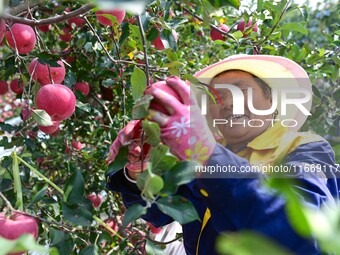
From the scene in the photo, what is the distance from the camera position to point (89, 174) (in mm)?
1891

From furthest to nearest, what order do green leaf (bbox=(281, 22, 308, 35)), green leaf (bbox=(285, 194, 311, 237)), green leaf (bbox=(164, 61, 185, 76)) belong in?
1. green leaf (bbox=(281, 22, 308, 35))
2. green leaf (bbox=(164, 61, 185, 76))
3. green leaf (bbox=(285, 194, 311, 237))

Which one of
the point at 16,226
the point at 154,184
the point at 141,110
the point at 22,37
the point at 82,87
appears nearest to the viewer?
the point at 154,184

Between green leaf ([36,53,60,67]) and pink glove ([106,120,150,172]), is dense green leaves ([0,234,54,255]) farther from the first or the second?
green leaf ([36,53,60,67])

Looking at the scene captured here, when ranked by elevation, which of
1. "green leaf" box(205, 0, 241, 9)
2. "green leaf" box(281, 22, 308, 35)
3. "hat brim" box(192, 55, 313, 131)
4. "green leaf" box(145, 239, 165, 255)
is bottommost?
"green leaf" box(145, 239, 165, 255)

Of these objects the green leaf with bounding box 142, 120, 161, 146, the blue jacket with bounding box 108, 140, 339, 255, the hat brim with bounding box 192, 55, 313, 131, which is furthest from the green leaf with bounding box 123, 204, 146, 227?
the hat brim with bounding box 192, 55, 313, 131

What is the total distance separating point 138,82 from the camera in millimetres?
1033

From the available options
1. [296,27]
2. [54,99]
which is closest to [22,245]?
[54,99]

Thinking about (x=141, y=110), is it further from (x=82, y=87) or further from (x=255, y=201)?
(x=82, y=87)

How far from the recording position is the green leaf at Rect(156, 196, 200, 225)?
72 centimetres

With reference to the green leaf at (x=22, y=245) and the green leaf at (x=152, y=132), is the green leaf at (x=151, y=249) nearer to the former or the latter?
the green leaf at (x=152, y=132)

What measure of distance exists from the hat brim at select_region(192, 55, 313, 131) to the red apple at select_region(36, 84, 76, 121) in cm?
33

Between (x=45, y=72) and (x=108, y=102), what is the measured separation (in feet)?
3.38

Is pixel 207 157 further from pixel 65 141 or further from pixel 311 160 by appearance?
pixel 65 141

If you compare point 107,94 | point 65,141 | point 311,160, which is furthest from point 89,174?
point 311,160
